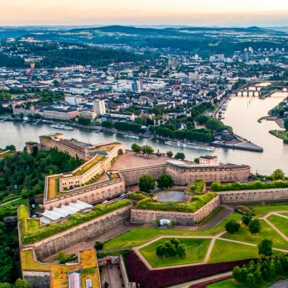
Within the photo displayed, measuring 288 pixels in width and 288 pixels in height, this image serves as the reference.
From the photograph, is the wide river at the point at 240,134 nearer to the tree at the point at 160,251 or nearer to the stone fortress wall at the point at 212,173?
the stone fortress wall at the point at 212,173

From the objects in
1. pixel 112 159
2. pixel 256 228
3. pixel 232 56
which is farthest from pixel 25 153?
pixel 232 56

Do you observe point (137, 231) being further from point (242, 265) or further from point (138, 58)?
point (138, 58)

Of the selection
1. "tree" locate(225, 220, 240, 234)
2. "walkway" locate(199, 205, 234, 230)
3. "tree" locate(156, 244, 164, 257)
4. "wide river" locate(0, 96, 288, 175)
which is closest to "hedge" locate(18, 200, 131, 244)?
"tree" locate(156, 244, 164, 257)

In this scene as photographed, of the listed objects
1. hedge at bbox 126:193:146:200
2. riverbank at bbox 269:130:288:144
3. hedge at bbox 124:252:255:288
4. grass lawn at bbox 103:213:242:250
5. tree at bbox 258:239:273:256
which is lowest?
riverbank at bbox 269:130:288:144

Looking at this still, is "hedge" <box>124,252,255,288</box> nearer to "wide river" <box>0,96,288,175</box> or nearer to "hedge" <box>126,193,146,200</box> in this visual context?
"hedge" <box>126,193,146,200</box>

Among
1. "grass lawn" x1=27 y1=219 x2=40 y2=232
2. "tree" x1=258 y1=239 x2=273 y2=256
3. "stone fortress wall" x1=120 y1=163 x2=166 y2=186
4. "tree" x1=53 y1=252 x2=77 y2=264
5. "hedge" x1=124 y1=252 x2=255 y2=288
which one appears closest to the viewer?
"hedge" x1=124 y1=252 x2=255 y2=288
